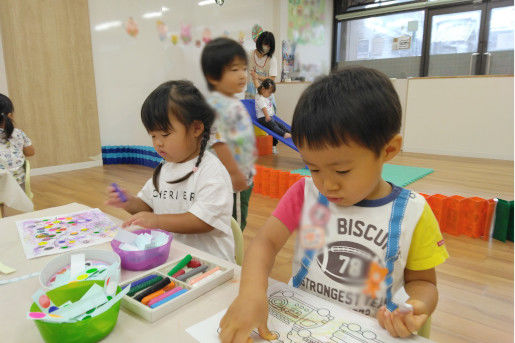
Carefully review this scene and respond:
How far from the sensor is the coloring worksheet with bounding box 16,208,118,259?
2.19 ft

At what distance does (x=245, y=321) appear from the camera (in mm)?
375

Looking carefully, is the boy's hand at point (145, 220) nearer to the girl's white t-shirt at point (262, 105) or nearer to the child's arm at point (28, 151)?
the girl's white t-shirt at point (262, 105)

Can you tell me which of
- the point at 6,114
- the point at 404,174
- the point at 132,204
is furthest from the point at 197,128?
the point at 404,174

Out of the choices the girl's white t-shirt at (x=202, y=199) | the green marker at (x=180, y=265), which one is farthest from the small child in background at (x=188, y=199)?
the green marker at (x=180, y=265)

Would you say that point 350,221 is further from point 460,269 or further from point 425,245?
point 460,269

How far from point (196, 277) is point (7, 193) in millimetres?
1270

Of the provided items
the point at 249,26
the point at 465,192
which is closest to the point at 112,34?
the point at 249,26

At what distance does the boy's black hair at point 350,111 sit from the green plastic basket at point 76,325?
31 cm

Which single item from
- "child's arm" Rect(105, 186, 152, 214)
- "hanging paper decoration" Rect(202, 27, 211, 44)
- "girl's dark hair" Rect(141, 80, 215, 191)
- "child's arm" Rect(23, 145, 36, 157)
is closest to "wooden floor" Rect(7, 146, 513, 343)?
"child's arm" Rect(105, 186, 152, 214)

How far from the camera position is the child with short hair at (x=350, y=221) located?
230 mm

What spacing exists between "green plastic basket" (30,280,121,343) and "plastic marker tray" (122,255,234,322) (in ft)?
0.10

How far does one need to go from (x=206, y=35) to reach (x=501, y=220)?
1984 millimetres

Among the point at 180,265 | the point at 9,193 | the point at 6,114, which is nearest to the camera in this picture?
the point at 180,265

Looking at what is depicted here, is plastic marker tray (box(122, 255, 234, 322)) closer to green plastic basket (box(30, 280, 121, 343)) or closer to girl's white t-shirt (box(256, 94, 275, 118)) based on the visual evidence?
green plastic basket (box(30, 280, 121, 343))
